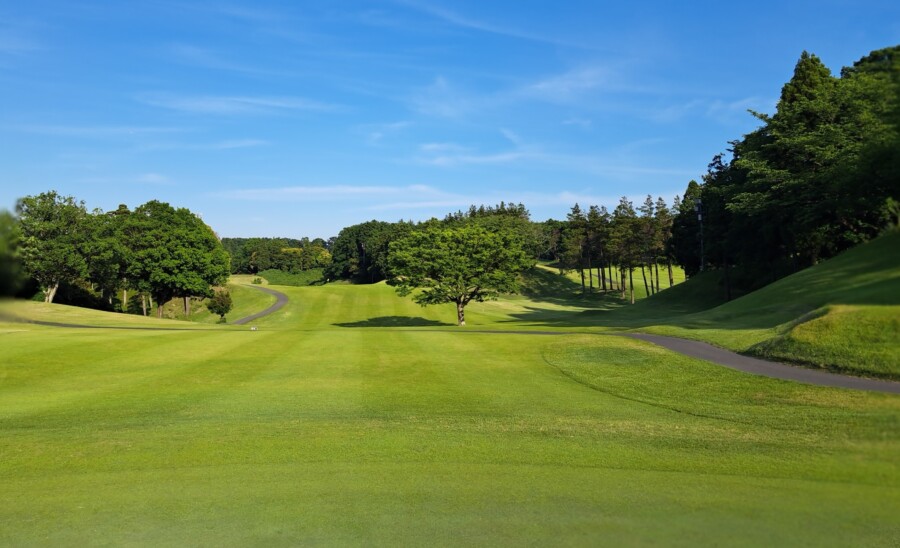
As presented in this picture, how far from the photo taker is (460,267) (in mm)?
63594

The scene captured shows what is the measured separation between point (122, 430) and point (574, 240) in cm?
12216

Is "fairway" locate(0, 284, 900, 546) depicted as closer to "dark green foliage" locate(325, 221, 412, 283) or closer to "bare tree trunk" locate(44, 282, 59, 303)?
"bare tree trunk" locate(44, 282, 59, 303)

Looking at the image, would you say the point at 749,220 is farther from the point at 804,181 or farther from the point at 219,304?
the point at 219,304

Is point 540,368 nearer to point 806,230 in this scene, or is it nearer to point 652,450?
point 652,450

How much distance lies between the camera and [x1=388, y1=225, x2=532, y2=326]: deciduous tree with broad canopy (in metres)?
63.9

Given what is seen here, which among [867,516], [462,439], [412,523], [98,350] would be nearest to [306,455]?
[462,439]

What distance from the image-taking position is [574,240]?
129500 mm

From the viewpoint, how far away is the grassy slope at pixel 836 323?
1881 centimetres

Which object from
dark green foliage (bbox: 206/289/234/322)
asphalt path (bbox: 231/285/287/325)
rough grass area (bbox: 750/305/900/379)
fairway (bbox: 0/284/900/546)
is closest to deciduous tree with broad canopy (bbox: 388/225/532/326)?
asphalt path (bbox: 231/285/287/325)

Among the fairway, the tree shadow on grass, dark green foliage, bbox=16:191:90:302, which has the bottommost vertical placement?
the tree shadow on grass

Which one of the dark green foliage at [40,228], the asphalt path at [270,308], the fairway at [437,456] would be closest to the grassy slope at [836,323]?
the fairway at [437,456]

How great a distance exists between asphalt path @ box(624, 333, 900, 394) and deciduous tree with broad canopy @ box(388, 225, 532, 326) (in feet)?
120

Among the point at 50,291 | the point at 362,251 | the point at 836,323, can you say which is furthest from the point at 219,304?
the point at 362,251

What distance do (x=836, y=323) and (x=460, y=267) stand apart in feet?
147
